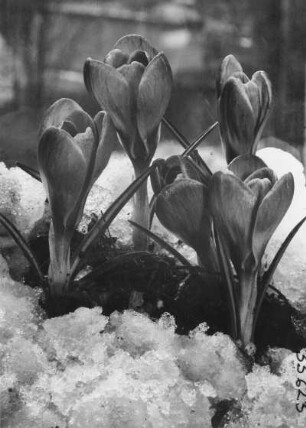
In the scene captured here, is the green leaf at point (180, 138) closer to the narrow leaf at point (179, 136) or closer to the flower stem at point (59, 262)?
the narrow leaf at point (179, 136)

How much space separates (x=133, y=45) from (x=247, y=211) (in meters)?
0.22

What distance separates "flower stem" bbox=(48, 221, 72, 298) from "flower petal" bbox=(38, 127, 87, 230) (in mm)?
14

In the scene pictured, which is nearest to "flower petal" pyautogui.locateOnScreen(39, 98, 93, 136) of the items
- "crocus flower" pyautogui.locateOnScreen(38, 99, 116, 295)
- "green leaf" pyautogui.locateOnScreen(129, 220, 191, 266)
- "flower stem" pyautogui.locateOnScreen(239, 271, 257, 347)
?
"crocus flower" pyautogui.locateOnScreen(38, 99, 116, 295)

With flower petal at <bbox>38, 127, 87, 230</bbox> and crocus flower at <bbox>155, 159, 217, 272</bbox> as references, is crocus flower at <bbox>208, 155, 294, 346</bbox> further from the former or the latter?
flower petal at <bbox>38, 127, 87, 230</bbox>

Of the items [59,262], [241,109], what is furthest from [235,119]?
[59,262]

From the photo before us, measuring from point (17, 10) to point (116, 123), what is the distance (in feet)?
0.68

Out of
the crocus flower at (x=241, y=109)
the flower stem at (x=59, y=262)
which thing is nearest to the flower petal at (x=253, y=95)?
the crocus flower at (x=241, y=109)

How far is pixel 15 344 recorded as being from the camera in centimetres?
54

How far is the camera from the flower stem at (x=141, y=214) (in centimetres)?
63

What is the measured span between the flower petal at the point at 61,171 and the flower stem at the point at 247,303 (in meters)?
0.17

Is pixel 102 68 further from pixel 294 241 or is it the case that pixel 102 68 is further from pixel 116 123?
pixel 294 241

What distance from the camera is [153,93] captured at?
58 cm

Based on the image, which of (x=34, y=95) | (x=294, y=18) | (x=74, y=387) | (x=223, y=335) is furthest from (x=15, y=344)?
(x=294, y=18)

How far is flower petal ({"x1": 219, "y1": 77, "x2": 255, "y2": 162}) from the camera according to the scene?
61cm
